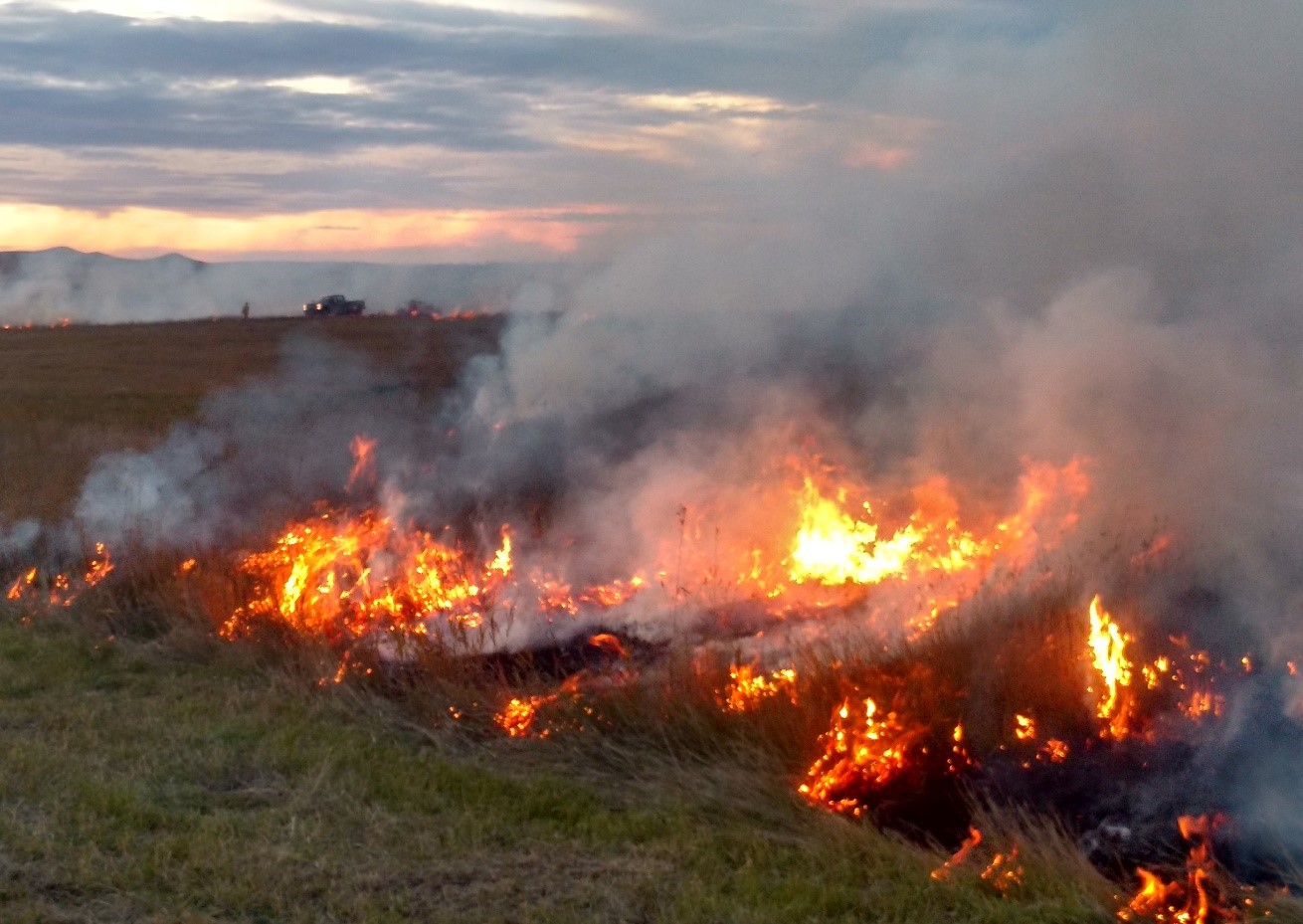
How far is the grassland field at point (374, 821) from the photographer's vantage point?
4.70m

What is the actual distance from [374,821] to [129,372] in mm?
31888

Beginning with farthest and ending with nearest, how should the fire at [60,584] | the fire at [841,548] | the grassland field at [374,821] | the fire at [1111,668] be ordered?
1. the fire at [60,584]
2. the fire at [841,548]
3. the fire at [1111,668]
4. the grassland field at [374,821]

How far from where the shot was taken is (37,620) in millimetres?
9109

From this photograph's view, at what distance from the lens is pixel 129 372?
3488 cm

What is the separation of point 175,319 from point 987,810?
173ft

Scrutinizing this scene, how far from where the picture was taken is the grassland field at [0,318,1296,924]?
470cm

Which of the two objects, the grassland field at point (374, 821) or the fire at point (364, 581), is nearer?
the grassland field at point (374, 821)

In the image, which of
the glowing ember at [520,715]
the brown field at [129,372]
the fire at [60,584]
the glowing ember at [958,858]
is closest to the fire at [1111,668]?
the glowing ember at [958,858]

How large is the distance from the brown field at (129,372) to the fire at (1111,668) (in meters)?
8.13

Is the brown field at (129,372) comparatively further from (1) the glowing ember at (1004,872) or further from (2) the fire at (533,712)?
(1) the glowing ember at (1004,872)

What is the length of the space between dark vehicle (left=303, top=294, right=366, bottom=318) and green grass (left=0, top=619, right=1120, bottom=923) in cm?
4147

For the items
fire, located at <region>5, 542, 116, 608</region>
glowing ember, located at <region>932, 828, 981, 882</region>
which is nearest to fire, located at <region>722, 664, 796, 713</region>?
glowing ember, located at <region>932, 828, 981, 882</region>

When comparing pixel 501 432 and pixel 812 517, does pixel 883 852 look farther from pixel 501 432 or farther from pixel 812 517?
pixel 501 432

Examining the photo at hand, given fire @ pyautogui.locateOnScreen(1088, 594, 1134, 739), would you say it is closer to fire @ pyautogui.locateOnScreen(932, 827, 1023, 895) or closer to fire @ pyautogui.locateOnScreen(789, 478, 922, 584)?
fire @ pyautogui.locateOnScreen(932, 827, 1023, 895)
